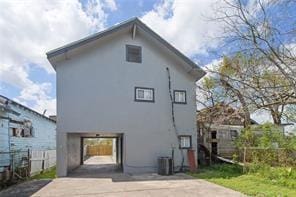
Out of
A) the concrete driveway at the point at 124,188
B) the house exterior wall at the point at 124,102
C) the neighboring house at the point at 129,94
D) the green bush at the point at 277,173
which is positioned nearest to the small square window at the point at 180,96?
the neighboring house at the point at 129,94

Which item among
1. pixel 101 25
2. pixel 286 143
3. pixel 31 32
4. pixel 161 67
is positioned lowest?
pixel 286 143

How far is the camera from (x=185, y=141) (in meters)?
16.3

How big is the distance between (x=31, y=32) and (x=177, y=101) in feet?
26.1

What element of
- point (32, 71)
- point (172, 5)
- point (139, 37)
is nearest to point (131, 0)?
point (172, 5)

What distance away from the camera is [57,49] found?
1386 centimetres

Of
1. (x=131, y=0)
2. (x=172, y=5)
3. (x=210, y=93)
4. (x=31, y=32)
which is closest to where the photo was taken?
(x=172, y=5)

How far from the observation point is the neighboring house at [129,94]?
14.3 metres

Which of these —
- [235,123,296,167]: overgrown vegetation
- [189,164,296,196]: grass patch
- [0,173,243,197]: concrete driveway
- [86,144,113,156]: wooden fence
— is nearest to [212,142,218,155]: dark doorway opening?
[189,164,296,196]: grass patch

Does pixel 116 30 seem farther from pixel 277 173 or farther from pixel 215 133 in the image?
pixel 277 173

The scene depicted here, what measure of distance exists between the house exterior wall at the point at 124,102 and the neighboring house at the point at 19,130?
6.09 ft

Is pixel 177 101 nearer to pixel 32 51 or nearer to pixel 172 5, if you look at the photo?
pixel 172 5

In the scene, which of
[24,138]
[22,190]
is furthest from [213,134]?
[22,190]

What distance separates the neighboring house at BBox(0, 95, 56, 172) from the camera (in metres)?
12.0

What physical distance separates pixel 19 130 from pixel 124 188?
647cm
